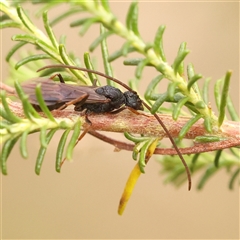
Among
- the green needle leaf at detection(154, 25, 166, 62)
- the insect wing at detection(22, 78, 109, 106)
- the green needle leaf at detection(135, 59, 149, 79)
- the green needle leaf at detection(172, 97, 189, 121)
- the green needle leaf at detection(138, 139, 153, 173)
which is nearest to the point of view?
the green needle leaf at detection(135, 59, 149, 79)

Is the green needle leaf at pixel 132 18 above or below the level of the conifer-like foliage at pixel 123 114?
above

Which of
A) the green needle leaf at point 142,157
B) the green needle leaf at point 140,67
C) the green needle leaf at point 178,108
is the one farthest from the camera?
the green needle leaf at point 142,157

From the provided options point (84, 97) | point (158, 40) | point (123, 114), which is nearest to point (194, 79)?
point (158, 40)

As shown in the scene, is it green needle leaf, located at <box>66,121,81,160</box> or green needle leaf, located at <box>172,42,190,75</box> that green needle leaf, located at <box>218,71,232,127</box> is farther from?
green needle leaf, located at <box>66,121,81,160</box>

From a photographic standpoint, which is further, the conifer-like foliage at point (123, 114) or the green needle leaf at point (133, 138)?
the green needle leaf at point (133, 138)

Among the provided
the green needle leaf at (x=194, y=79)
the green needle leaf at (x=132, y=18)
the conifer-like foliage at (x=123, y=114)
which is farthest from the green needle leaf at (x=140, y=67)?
the green needle leaf at (x=194, y=79)

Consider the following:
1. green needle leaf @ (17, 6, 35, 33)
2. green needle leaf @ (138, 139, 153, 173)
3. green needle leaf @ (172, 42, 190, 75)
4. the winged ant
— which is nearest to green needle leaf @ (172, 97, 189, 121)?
green needle leaf @ (172, 42, 190, 75)

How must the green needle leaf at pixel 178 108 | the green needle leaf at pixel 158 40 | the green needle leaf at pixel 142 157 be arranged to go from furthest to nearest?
1. the green needle leaf at pixel 142 157
2. the green needle leaf at pixel 178 108
3. the green needle leaf at pixel 158 40

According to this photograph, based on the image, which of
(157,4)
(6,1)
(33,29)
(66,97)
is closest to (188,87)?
(66,97)

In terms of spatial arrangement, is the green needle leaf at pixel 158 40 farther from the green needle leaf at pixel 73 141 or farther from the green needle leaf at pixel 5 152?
the green needle leaf at pixel 5 152
